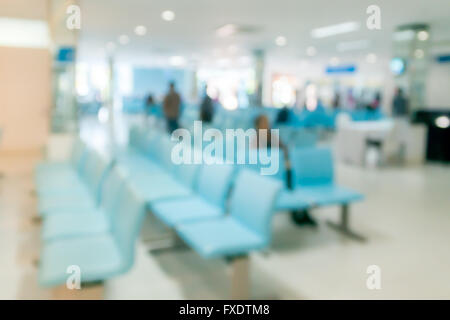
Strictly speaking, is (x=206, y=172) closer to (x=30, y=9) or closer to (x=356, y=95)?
(x=30, y=9)

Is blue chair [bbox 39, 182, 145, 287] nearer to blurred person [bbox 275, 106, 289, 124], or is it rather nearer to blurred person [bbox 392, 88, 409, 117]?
blurred person [bbox 392, 88, 409, 117]

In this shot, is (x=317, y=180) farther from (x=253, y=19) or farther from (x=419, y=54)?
(x=419, y=54)

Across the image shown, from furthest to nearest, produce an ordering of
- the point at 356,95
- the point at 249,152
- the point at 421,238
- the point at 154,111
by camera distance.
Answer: the point at 356,95 → the point at 154,111 → the point at 249,152 → the point at 421,238

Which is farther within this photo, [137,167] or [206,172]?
[137,167]

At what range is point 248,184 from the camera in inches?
122

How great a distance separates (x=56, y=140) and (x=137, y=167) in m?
1.76

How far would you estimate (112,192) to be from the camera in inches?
123

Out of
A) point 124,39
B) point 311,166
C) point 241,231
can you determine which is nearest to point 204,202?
point 241,231

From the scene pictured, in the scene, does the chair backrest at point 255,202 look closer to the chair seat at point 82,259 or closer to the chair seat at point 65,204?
the chair seat at point 82,259

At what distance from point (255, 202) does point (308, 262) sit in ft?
3.09

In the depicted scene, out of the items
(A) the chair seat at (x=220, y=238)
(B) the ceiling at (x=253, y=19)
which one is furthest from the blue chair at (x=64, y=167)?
(B) the ceiling at (x=253, y=19)

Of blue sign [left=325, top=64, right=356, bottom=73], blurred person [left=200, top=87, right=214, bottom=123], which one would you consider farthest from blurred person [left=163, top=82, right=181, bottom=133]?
blue sign [left=325, top=64, right=356, bottom=73]

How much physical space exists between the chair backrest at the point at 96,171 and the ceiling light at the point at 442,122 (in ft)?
23.4
